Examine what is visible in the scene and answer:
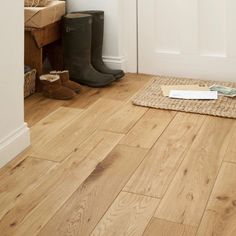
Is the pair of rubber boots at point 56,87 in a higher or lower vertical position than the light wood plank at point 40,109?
higher

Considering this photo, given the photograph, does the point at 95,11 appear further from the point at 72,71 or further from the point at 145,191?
the point at 145,191

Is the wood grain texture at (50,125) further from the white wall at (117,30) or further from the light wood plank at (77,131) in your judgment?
the white wall at (117,30)

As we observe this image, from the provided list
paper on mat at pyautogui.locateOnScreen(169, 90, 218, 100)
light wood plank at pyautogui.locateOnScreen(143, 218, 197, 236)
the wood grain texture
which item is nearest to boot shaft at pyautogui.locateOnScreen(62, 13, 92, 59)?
the wood grain texture

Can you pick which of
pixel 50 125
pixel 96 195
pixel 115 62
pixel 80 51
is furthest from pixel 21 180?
pixel 115 62

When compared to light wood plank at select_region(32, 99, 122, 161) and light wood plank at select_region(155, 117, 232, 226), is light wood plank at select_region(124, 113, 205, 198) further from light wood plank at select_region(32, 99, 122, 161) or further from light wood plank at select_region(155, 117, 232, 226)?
light wood plank at select_region(32, 99, 122, 161)

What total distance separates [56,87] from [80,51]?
0.32m

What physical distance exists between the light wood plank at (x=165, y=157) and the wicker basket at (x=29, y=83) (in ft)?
3.00

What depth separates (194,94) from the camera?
8.91ft

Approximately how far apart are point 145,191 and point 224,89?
4.14 ft

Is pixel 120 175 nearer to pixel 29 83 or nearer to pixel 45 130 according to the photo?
pixel 45 130

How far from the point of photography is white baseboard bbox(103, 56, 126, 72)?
315 centimetres

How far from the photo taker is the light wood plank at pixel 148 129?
6.98ft

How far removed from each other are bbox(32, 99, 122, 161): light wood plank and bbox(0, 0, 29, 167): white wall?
135 mm

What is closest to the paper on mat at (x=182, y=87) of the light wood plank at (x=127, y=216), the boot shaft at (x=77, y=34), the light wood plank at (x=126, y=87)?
the light wood plank at (x=126, y=87)
